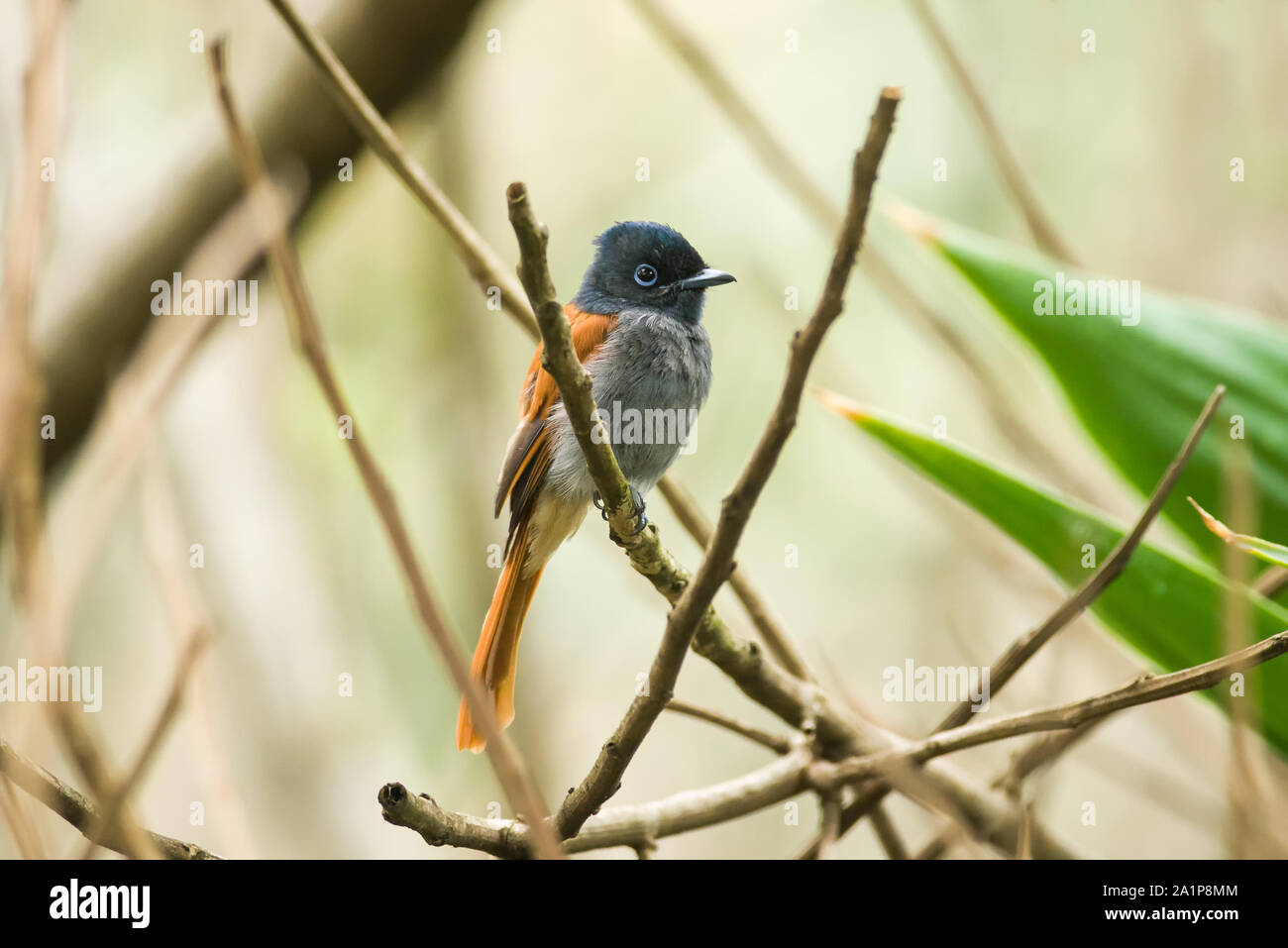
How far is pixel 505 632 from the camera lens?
3020 millimetres

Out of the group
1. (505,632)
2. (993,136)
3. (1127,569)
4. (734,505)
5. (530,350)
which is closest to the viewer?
(734,505)

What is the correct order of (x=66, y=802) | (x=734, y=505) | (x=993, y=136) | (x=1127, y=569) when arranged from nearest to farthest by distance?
(x=66, y=802)
(x=734, y=505)
(x=1127, y=569)
(x=993, y=136)

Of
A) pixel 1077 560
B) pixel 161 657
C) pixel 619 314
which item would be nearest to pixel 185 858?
pixel 1077 560

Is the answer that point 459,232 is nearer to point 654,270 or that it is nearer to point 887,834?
point 654,270

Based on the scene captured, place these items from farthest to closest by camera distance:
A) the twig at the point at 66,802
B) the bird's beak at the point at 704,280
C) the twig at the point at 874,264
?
the bird's beak at the point at 704,280, the twig at the point at 874,264, the twig at the point at 66,802

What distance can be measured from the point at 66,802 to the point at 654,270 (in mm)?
2469

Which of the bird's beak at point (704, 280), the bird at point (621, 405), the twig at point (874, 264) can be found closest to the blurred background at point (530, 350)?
the bird at point (621, 405)

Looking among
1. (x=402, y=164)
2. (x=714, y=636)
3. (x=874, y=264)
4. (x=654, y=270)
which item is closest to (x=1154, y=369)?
(x=874, y=264)

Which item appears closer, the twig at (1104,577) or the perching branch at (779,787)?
the perching branch at (779,787)

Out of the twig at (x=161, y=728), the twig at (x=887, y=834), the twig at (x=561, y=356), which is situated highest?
the twig at (x=561, y=356)

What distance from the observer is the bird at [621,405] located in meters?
3.13

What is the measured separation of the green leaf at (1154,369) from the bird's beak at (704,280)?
96 cm

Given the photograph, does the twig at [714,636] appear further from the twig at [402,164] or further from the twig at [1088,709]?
the twig at [1088,709]

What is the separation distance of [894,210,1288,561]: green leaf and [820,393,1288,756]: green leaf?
29cm
